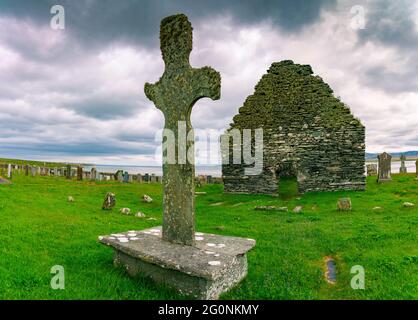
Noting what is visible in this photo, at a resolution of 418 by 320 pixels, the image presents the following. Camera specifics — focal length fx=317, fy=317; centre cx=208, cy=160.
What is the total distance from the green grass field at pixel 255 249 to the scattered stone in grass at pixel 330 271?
10 centimetres

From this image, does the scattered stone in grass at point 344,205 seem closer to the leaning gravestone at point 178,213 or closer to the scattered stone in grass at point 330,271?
the scattered stone in grass at point 330,271

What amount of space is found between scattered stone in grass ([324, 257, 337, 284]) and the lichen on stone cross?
2.70 meters

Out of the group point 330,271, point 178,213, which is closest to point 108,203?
point 178,213

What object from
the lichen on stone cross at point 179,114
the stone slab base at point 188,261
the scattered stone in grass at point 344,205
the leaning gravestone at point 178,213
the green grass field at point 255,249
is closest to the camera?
the stone slab base at point 188,261

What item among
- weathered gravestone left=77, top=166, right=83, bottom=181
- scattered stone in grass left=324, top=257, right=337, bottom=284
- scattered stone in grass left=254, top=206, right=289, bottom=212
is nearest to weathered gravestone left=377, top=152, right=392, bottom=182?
scattered stone in grass left=254, top=206, right=289, bottom=212

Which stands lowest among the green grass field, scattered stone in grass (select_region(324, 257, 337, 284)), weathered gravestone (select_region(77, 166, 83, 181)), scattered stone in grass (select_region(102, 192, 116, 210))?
scattered stone in grass (select_region(324, 257, 337, 284))

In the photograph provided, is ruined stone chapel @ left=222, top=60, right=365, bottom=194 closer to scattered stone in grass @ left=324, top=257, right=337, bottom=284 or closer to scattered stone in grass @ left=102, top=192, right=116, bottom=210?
scattered stone in grass @ left=102, top=192, right=116, bottom=210

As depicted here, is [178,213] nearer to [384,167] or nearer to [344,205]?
[344,205]

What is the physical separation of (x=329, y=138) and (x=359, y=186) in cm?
345

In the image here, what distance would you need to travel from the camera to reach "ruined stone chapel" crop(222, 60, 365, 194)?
19688mm

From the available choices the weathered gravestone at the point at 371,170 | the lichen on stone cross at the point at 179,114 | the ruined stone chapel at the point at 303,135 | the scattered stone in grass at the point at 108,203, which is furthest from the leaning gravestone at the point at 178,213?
the weathered gravestone at the point at 371,170

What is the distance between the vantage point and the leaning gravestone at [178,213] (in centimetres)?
521

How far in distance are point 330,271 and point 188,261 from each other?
10.6 ft
